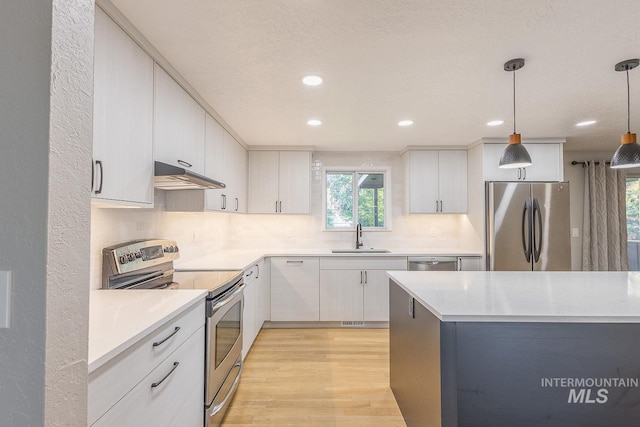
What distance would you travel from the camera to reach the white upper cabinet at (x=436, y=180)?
12.8 ft

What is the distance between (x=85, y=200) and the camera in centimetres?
72

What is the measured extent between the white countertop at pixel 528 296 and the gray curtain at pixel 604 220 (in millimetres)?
2547

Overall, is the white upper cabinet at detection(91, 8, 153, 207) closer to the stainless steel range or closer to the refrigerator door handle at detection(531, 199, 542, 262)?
the stainless steel range

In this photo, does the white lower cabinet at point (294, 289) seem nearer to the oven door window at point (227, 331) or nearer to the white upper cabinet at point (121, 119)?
the oven door window at point (227, 331)

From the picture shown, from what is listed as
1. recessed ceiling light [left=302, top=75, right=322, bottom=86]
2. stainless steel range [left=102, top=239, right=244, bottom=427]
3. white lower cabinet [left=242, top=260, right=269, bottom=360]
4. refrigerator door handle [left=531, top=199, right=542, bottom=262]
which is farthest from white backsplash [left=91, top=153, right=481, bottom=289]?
recessed ceiling light [left=302, top=75, right=322, bottom=86]

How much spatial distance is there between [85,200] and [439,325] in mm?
1308

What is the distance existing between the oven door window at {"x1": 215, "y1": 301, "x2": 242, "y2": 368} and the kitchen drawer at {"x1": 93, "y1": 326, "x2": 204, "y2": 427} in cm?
19

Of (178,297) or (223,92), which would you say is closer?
(178,297)

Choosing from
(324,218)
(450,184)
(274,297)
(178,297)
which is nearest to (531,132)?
(450,184)

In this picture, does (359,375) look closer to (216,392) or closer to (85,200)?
(216,392)

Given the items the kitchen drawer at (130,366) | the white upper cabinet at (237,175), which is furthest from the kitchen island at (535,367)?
the white upper cabinet at (237,175)

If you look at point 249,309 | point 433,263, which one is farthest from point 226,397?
point 433,263

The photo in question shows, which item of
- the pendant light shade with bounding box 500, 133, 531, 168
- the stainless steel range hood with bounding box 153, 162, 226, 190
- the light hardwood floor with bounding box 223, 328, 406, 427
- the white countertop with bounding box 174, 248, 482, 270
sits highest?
the pendant light shade with bounding box 500, 133, 531, 168

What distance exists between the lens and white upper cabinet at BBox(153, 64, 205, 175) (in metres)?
1.82
